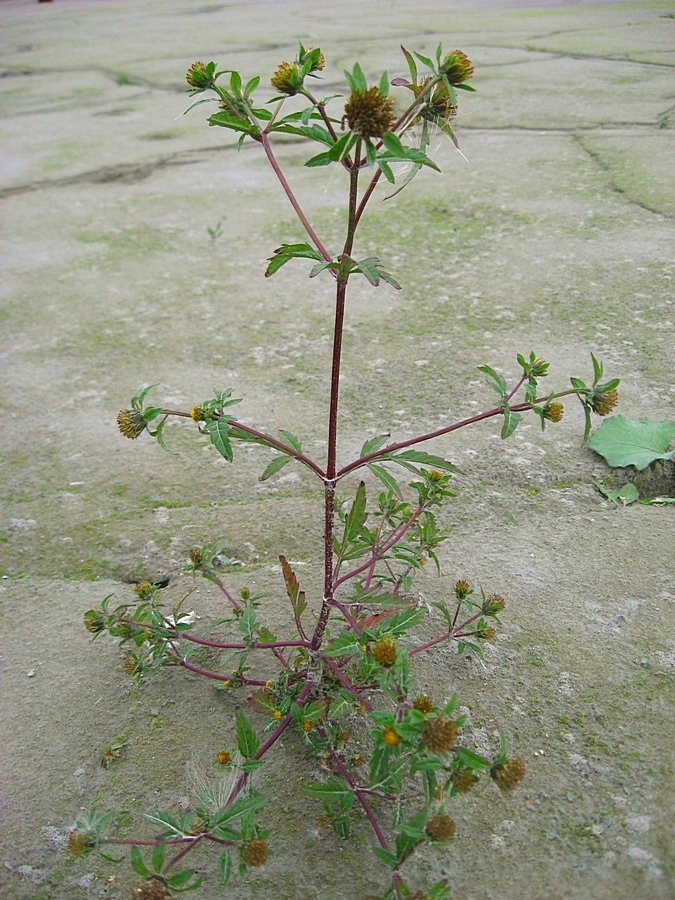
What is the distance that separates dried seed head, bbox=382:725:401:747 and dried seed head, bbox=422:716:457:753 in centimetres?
3

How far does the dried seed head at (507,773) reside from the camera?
0.79 metres

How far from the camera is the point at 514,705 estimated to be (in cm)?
106

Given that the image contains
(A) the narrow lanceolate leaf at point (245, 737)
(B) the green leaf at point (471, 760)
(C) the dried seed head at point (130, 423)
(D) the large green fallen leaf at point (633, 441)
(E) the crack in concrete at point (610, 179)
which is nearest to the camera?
(B) the green leaf at point (471, 760)

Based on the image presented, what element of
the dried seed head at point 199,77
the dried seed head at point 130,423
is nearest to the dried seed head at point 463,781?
the dried seed head at point 130,423

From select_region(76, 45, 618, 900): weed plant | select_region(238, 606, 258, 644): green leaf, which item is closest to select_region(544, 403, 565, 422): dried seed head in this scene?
select_region(76, 45, 618, 900): weed plant

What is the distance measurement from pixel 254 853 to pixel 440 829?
0.19m

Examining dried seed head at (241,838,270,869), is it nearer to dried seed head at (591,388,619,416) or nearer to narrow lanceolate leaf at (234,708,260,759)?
narrow lanceolate leaf at (234,708,260,759)

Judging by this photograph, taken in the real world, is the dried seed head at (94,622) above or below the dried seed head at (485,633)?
above

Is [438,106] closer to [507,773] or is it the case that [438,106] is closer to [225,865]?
[507,773]

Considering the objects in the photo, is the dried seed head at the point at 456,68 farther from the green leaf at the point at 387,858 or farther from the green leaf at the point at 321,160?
the green leaf at the point at 387,858

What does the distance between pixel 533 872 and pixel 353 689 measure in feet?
0.91

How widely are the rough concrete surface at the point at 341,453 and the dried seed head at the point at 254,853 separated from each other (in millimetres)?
120

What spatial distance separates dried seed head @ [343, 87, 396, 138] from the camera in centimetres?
78

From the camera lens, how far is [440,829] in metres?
0.78
